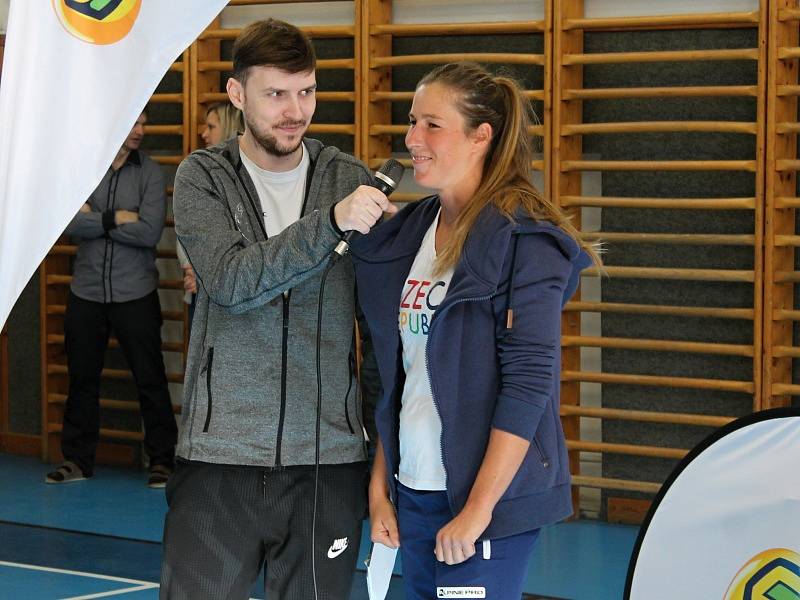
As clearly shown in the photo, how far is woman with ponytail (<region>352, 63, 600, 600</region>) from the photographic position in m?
1.97

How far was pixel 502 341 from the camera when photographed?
78.6 inches

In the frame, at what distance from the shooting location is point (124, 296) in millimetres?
5867

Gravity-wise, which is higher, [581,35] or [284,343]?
[581,35]

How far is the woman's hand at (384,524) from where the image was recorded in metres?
2.20

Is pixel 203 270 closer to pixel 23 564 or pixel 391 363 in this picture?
pixel 391 363

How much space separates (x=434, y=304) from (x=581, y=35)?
3473 mm

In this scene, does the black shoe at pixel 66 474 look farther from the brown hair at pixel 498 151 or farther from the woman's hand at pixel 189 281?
the brown hair at pixel 498 151

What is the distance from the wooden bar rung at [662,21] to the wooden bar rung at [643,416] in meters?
1.64

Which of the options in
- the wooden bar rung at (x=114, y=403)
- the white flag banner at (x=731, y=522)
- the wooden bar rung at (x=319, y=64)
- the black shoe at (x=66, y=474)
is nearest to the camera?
the white flag banner at (x=731, y=522)

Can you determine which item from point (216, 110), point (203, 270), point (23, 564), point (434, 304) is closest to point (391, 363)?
point (434, 304)

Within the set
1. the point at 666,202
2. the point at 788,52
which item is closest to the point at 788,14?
the point at 788,52

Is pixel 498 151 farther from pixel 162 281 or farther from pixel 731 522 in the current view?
pixel 162 281

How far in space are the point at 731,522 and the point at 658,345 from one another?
123 inches

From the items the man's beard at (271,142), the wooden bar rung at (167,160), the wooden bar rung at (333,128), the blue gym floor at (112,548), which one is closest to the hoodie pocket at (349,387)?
the man's beard at (271,142)
